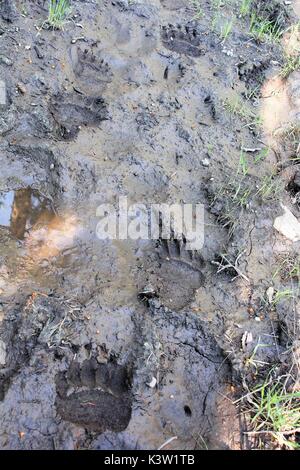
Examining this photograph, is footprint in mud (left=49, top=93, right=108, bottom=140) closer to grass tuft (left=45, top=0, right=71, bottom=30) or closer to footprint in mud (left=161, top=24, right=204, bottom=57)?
grass tuft (left=45, top=0, right=71, bottom=30)

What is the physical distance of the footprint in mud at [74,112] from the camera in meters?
3.05

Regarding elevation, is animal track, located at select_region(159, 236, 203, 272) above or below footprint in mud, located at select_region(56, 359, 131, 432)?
above

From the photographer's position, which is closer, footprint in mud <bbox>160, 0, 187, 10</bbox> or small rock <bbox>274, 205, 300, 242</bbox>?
small rock <bbox>274, 205, 300, 242</bbox>

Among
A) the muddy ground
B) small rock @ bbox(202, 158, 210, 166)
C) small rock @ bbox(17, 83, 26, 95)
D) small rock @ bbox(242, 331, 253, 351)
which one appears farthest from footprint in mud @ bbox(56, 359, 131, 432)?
small rock @ bbox(17, 83, 26, 95)

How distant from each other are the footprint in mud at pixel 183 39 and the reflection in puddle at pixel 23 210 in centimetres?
183

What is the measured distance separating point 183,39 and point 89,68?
3.03ft

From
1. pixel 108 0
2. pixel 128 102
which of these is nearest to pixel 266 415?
pixel 128 102

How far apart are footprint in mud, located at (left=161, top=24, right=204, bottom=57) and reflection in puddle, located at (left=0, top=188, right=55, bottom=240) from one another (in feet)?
6.02

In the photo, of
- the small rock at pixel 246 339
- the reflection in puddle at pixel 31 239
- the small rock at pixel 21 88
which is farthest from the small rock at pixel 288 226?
the small rock at pixel 21 88

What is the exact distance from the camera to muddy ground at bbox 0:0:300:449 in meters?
2.03

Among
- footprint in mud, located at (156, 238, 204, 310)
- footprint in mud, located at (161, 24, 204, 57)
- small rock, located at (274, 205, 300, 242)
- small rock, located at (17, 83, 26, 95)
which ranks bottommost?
footprint in mud, located at (156, 238, 204, 310)

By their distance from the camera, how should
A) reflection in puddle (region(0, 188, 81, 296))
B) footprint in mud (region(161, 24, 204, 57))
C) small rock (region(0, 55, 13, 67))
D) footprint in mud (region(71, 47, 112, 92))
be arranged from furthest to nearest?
footprint in mud (region(161, 24, 204, 57)) < footprint in mud (region(71, 47, 112, 92)) < small rock (region(0, 55, 13, 67)) < reflection in puddle (region(0, 188, 81, 296))

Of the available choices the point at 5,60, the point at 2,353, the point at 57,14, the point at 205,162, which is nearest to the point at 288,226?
the point at 205,162

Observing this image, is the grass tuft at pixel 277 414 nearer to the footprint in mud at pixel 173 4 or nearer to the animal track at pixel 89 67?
the animal track at pixel 89 67
